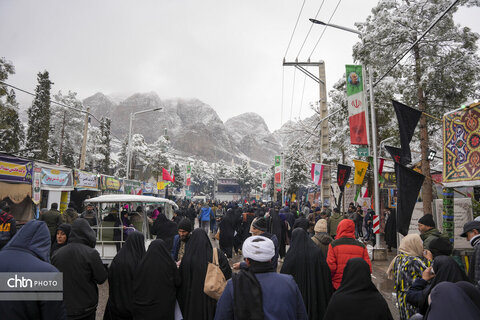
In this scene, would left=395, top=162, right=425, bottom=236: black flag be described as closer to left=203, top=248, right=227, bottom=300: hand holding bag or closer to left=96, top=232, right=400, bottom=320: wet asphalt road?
left=96, top=232, right=400, bottom=320: wet asphalt road

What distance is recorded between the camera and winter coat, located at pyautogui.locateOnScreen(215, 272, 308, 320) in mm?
2623

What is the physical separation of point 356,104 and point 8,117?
26.5 m

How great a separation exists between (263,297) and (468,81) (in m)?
14.4

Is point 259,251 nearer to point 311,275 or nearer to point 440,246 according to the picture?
point 311,275

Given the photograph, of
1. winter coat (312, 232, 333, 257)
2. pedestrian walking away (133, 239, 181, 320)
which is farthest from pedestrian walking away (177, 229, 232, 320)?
winter coat (312, 232, 333, 257)

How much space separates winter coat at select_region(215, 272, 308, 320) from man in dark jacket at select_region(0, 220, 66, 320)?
1.31 m

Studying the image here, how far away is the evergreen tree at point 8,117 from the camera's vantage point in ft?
73.4

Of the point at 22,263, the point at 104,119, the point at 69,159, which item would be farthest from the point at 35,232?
the point at 104,119

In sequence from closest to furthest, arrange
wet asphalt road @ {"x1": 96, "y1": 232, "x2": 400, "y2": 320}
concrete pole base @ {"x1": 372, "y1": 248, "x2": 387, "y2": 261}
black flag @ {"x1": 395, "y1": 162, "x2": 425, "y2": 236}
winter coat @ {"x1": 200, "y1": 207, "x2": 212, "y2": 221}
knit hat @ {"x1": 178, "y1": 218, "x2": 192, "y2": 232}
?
1. knit hat @ {"x1": 178, "y1": 218, "x2": 192, "y2": 232}
2. wet asphalt road @ {"x1": 96, "y1": 232, "x2": 400, "y2": 320}
3. black flag @ {"x1": 395, "y1": 162, "x2": 425, "y2": 236}
4. concrete pole base @ {"x1": 372, "y1": 248, "x2": 387, "y2": 261}
5. winter coat @ {"x1": 200, "y1": 207, "x2": 212, "y2": 221}

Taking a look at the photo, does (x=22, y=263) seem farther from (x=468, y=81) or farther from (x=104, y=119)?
(x=104, y=119)

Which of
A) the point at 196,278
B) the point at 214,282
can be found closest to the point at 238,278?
the point at 214,282

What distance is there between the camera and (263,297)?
2.65 m

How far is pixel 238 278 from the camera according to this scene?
2729 mm
